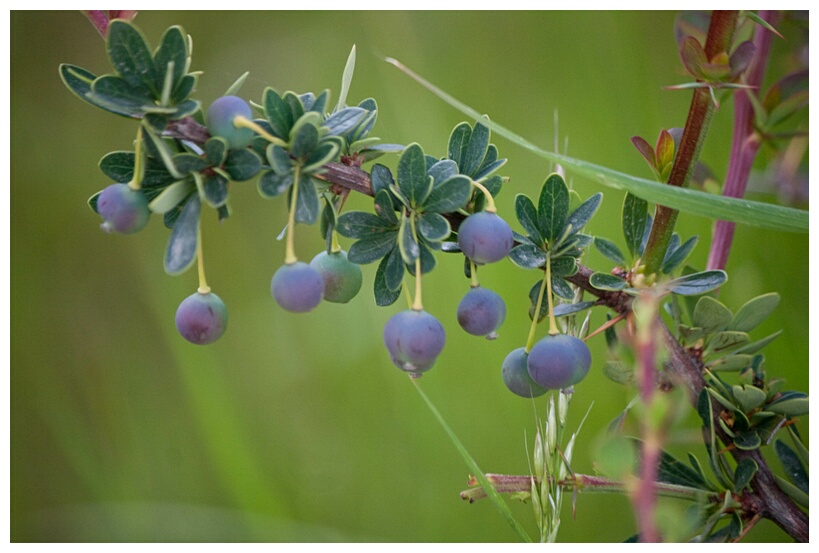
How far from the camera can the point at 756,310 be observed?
1.45 feet

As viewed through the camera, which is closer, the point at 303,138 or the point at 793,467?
the point at 303,138

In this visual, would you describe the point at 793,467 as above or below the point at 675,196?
below

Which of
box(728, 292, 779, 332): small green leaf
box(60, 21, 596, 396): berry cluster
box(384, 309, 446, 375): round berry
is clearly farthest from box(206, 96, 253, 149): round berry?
box(728, 292, 779, 332): small green leaf

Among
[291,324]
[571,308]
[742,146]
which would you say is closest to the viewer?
[571,308]

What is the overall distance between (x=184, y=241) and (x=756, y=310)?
349 millimetres

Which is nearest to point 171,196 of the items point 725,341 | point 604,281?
point 604,281

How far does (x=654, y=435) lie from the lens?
15 centimetres

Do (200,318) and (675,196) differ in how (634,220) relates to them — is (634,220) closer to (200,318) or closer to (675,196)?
(675,196)

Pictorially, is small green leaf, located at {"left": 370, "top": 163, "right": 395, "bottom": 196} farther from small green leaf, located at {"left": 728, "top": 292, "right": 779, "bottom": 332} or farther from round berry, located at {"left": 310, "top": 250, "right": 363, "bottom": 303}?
small green leaf, located at {"left": 728, "top": 292, "right": 779, "bottom": 332}

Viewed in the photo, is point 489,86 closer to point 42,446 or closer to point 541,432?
point 541,432

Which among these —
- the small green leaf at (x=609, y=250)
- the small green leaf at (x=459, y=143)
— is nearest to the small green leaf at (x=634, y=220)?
the small green leaf at (x=609, y=250)

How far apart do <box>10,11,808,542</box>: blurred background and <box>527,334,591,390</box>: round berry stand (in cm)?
40

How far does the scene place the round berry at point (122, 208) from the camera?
29 cm

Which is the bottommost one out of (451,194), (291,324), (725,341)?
(291,324)
